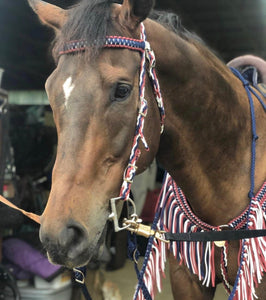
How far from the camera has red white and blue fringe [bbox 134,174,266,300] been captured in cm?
147

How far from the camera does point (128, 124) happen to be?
3.62ft

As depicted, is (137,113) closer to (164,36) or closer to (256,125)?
(164,36)

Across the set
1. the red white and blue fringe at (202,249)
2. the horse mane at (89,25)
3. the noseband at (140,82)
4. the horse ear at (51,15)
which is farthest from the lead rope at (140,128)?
the red white and blue fringe at (202,249)

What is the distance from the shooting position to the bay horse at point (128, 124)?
101cm

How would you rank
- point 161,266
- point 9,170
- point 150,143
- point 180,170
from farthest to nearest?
point 9,170
point 161,266
point 180,170
point 150,143

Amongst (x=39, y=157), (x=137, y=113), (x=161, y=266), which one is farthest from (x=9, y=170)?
(x=137, y=113)

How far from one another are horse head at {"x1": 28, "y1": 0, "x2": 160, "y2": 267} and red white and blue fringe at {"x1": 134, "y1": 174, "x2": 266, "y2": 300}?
54 centimetres

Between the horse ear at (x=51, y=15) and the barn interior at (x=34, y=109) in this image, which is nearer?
the horse ear at (x=51, y=15)

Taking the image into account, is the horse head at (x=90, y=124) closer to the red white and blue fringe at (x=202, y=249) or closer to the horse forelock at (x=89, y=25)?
the horse forelock at (x=89, y=25)

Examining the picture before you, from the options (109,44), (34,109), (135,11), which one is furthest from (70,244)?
(34,109)

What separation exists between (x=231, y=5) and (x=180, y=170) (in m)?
3.64

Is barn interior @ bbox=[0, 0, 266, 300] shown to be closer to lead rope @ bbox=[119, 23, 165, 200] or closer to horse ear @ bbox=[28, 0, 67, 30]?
horse ear @ bbox=[28, 0, 67, 30]

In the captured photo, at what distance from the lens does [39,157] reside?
486 cm

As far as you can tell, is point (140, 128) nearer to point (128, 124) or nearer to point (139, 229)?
point (128, 124)
